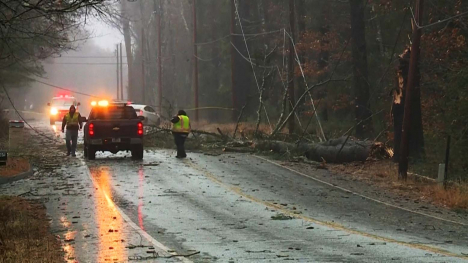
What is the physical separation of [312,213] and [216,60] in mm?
51813

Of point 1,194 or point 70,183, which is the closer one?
point 1,194

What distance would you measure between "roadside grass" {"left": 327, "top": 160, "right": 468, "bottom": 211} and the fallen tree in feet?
1.27

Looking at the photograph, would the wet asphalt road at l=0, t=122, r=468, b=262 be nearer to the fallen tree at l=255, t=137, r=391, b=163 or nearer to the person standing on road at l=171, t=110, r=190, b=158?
the person standing on road at l=171, t=110, r=190, b=158

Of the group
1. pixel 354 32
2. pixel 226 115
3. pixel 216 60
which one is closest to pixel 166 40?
pixel 216 60

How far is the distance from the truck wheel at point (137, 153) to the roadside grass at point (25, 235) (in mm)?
8983

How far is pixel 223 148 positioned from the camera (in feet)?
103

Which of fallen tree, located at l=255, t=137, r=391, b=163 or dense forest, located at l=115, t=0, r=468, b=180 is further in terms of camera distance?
fallen tree, located at l=255, t=137, r=391, b=163

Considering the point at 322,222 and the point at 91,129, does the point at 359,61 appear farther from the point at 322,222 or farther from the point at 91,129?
the point at 322,222

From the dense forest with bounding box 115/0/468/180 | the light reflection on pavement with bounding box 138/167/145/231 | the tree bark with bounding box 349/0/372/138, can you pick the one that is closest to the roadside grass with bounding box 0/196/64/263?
the light reflection on pavement with bounding box 138/167/145/231

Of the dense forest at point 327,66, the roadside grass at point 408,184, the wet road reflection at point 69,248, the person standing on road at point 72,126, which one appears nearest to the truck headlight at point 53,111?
the dense forest at point 327,66

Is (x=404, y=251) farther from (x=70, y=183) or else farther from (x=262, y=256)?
(x=70, y=183)

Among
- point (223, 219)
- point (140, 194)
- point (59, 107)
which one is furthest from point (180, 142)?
point (59, 107)

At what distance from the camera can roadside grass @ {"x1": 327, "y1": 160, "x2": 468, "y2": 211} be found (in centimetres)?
1928

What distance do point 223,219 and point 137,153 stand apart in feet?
38.9
